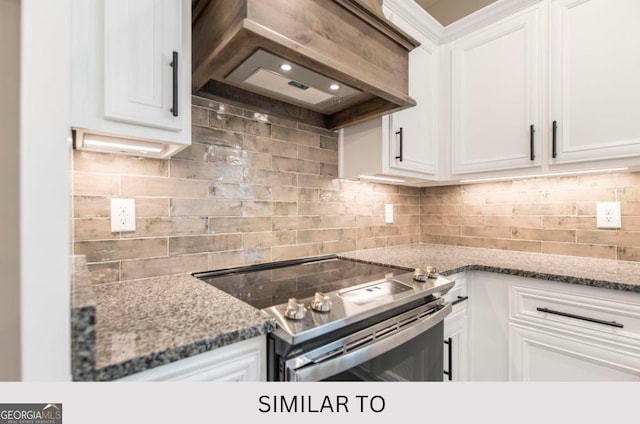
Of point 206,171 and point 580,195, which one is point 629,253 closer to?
point 580,195

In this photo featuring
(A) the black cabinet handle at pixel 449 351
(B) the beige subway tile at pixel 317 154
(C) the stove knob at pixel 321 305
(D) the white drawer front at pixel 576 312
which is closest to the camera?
(C) the stove knob at pixel 321 305

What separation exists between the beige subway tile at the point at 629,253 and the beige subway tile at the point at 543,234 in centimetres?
19

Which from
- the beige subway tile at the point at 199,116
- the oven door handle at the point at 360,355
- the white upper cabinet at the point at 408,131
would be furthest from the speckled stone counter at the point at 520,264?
the beige subway tile at the point at 199,116

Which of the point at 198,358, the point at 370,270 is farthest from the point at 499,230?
the point at 198,358

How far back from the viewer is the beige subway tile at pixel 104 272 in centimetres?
98

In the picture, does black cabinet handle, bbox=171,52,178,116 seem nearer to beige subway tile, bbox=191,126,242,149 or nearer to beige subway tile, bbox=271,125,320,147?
beige subway tile, bbox=191,126,242,149

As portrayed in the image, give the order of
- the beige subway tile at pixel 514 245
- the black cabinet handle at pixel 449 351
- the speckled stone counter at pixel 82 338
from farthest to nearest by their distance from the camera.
Result: the beige subway tile at pixel 514 245 < the black cabinet handle at pixel 449 351 < the speckled stone counter at pixel 82 338

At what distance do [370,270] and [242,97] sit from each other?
97cm

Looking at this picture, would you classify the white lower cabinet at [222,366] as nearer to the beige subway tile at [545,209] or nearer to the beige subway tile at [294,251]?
the beige subway tile at [294,251]

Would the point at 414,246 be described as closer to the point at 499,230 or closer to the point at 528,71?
the point at 499,230

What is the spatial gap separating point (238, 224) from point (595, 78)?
1713 mm

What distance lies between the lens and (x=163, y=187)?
112cm

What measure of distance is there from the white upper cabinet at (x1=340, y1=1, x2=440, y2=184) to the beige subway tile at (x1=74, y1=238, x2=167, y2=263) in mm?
1010

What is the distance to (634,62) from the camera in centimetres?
Result: 122
